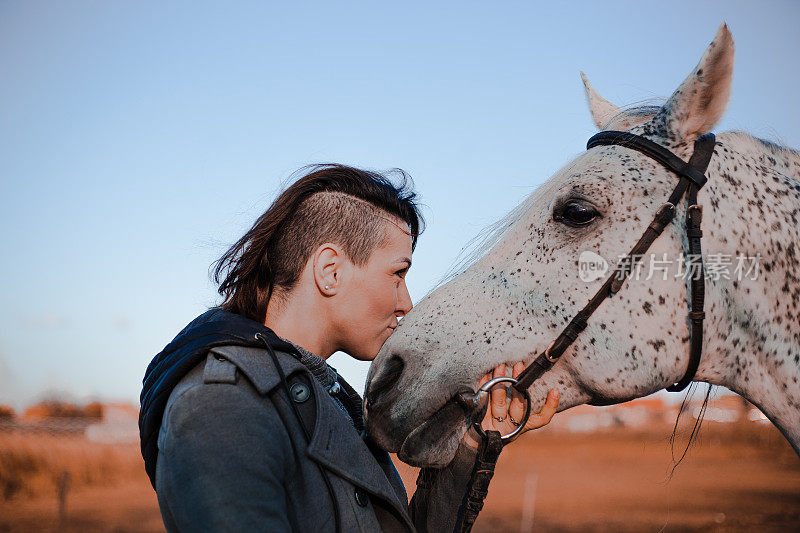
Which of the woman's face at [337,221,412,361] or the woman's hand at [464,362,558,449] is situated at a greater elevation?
the woman's face at [337,221,412,361]

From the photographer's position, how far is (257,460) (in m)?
1.27

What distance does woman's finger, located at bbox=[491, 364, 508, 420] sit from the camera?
1.90 metres

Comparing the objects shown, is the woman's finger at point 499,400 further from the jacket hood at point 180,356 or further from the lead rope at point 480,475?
the jacket hood at point 180,356

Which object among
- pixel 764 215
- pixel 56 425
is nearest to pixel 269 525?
pixel 764 215

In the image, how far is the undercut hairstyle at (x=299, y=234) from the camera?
189 cm

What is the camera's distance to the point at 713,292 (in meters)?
1.88

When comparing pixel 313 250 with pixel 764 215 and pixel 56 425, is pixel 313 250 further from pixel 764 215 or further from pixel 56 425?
pixel 56 425

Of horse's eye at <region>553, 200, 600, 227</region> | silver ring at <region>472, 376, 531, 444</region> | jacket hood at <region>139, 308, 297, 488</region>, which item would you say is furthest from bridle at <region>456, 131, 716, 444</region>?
jacket hood at <region>139, 308, 297, 488</region>

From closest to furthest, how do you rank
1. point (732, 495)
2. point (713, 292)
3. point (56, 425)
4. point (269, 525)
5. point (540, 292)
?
1. point (269, 525)
2. point (713, 292)
3. point (540, 292)
4. point (56, 425)
5. point (732, 495)

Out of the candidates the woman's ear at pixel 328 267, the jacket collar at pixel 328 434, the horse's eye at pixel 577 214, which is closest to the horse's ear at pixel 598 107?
the horse's eye at pixel 577 214

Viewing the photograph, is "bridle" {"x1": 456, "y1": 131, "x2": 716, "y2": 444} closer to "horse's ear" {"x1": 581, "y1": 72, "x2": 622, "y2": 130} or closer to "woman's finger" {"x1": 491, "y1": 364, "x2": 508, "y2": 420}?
"woman's finger" {"x1": 491, "y1": 364, "x2": 508, "y2": 420}

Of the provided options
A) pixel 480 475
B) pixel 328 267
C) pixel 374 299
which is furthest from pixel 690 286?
pixel 328 267

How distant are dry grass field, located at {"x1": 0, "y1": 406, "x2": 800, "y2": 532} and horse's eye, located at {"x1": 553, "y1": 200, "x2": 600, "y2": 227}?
27.5ft

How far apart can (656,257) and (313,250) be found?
1152 millimetres
